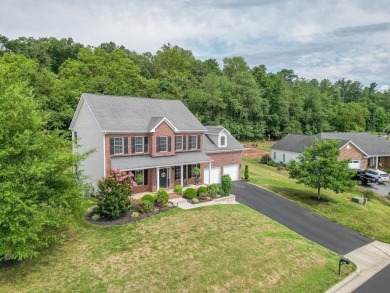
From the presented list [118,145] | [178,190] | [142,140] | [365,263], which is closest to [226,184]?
[178,190]

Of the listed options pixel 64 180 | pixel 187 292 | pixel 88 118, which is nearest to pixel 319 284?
pixel 187 292

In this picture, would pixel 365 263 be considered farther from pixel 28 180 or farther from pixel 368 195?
pixel 28 180

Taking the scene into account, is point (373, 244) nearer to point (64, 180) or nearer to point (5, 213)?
point (64, 180)

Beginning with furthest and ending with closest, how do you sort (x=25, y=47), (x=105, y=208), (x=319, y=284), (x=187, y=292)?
(x=25, y=47)
(x=105, y=208)
(x=319, y=284)
(x=187, y=292)

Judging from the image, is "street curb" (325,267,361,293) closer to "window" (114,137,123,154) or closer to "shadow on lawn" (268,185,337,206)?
"shadow on lawn" (268,185,337,206)

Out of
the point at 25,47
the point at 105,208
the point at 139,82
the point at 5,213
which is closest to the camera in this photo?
the point at 5,213

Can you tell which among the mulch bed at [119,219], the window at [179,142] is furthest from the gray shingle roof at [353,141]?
the mulch bed at [119,219]
